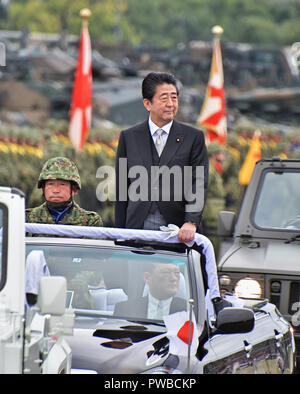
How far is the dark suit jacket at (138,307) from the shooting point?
5801mm

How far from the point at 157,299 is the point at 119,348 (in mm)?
563

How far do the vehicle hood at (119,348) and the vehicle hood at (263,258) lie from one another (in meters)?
3.15

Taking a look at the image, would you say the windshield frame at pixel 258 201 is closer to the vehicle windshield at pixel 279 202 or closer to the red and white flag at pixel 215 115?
the vehicle windshield at pixel 279 202

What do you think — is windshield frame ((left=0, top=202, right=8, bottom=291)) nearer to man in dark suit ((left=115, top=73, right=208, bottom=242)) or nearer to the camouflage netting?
man in dark suit ((left=115, top=73, right=208, bottom=242))

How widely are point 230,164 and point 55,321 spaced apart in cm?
1825

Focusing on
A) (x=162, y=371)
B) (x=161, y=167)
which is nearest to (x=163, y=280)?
(x=162, y=371)

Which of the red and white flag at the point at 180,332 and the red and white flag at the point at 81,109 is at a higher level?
the red and white flag at the point at 81,109

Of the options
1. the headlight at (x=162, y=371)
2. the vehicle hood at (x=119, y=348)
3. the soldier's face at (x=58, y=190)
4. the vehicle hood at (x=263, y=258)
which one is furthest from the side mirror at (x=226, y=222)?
the headlight at (x=162, y=371)

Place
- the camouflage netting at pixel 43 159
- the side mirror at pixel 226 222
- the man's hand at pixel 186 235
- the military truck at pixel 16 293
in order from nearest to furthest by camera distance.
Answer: the military truck at pixel 16 293, the man's hand at pixel 186 235, the side mirror at pixel 226 222, the camouflage netting at pixel 43 159

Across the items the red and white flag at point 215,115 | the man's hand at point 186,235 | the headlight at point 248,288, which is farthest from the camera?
the red and white flag at point 215,115

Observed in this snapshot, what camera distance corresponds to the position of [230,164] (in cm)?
2302

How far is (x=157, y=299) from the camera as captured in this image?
19.2 feet

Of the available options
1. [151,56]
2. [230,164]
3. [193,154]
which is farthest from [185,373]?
[151,56]

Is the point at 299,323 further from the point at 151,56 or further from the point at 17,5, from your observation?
the point at 17,5
